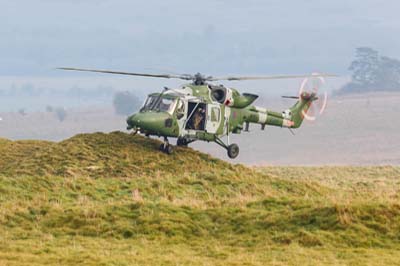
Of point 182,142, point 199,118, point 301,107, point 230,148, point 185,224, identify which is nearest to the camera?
point 185,224

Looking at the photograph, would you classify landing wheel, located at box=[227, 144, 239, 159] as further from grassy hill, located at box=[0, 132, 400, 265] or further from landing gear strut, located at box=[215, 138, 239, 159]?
grassy hill, located at box=[0, 132, 400, 265]

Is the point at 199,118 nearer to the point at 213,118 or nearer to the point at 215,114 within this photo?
the point at 213,118

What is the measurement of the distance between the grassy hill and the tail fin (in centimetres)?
1353

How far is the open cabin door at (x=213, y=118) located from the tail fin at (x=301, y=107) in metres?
7.66

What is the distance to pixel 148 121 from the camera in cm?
3709

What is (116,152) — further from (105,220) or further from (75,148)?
(105,220)

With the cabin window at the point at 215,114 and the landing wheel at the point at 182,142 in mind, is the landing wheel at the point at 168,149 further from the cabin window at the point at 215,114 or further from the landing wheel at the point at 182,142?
the cabin window at the point at 215,114

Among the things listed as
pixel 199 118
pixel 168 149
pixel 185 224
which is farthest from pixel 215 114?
pixel 185 224

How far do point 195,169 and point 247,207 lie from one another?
1365cm

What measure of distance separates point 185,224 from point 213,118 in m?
18.3

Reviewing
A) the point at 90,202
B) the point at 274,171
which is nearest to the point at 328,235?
the point at 90,202

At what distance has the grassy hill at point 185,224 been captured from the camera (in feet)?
64.7

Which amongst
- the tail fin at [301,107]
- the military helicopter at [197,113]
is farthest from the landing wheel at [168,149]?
the tail fin at [301,107]

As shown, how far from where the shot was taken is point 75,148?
38531 mm
